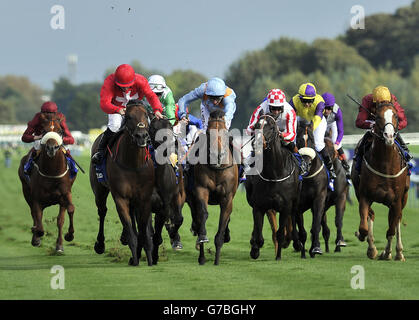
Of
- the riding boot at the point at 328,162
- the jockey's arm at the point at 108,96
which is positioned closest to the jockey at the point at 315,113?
the riding boot at the point at 328,162

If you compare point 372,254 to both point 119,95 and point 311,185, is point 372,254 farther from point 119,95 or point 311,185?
point 119,95

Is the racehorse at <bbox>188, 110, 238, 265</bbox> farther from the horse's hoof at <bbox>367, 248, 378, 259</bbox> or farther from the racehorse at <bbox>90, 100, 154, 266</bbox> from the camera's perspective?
the horse's hoof at <bbox>367, 248, 378, 259</bbox>

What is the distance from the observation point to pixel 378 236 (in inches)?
672

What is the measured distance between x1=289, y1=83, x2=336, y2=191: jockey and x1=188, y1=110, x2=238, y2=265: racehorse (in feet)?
6.27

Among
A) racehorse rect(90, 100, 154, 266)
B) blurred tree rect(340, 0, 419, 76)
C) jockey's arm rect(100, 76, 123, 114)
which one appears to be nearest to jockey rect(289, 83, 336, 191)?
jockey's arm rect(100, 76, 123, 114)

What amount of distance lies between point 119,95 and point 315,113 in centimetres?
295

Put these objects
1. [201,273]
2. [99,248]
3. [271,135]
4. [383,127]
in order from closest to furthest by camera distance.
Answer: [201,273]
[271,135]
[383,127]
[99,248]

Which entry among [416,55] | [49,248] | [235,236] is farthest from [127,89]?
[416,55]

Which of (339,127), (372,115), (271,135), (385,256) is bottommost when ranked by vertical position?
(385,256)

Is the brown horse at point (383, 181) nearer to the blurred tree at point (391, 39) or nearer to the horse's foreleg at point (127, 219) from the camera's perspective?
the horse's foreleg at point (127, 219)

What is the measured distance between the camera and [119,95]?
38.9 feet

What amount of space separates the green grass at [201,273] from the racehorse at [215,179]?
1.43 ft

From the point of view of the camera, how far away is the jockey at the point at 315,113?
43.8 feet

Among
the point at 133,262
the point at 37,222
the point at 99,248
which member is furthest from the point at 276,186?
the point at 37,222
